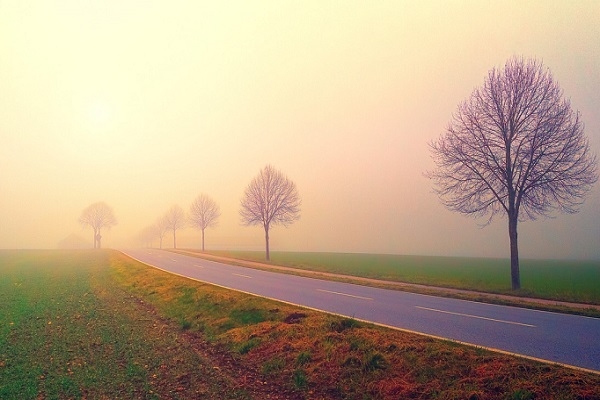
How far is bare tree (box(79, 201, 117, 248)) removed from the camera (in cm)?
11575

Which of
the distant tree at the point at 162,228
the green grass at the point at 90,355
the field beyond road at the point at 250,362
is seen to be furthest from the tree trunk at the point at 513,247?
the distant tree at the point at 162,228

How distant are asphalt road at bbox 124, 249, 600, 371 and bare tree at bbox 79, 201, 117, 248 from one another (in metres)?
112

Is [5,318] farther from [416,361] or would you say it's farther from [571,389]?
[571,389]

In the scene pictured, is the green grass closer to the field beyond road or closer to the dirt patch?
the field beyond road

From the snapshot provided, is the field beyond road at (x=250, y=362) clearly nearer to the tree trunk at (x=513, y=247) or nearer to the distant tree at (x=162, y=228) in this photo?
the tree trunk at (x=513, y=247)

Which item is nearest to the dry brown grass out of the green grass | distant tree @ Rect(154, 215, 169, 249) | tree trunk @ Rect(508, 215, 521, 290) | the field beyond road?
the field beyond road

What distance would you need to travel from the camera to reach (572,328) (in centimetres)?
1119

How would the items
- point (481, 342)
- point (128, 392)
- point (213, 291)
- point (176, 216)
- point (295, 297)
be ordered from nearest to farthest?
point (128, 392) < point (481, 342) < point (295, 297) < point (213, 291) < point (176, 216)

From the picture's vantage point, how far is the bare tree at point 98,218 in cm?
11575

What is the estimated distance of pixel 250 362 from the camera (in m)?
8.90

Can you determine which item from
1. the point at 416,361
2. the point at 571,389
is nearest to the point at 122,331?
the point at 416,361

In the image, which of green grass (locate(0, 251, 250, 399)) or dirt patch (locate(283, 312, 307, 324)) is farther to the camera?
dirt patch (locate(283, 312, 307, 324))

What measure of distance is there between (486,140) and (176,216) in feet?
321

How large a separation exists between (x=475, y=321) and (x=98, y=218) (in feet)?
401
